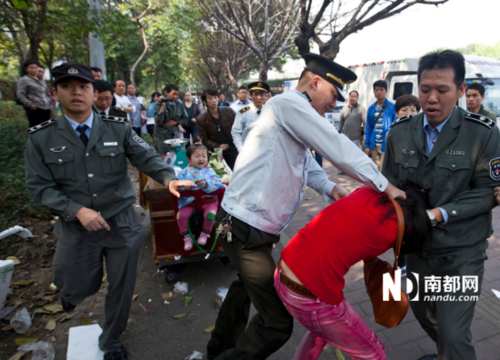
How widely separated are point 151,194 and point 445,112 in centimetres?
277

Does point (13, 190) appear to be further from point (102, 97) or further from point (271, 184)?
point (271, 184)

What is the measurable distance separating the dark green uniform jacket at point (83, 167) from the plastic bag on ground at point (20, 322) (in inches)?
53.9

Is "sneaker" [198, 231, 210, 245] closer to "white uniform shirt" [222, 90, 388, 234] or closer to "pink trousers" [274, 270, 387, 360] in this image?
"white uniform shirt" [222, 90, 388, 234]

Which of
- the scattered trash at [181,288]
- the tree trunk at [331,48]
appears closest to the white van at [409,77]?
the tree trunk at [331,48]

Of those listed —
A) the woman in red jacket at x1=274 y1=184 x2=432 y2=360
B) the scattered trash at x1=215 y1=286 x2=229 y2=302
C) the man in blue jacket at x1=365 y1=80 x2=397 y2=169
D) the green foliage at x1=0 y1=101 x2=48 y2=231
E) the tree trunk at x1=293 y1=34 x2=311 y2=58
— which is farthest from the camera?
the tree trunk at x1=293 y1=34 x2=311 y2=58

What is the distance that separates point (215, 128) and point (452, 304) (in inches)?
185

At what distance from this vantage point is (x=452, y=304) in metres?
1.89

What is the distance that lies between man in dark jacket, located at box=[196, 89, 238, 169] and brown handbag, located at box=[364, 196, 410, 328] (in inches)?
170

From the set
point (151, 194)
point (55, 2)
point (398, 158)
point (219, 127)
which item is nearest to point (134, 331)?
point (151, 194)

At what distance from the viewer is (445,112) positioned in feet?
6.64

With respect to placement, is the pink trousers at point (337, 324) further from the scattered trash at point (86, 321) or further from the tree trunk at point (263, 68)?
the tree trunk at point (263, 68)

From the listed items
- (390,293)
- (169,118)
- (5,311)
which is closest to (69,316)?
(5,311)

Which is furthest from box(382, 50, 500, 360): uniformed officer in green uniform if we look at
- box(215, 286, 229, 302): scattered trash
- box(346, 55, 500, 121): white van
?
box(346, 55, 500, 121): white van

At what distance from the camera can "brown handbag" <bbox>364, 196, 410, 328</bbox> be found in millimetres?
1596
